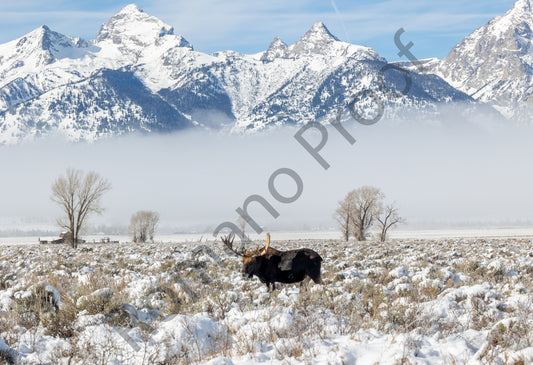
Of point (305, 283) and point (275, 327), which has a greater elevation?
point (275, 327)

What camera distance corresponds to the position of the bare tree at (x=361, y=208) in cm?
6312

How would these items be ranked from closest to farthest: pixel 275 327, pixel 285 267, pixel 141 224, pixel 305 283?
pixel 275 327 < pixel 285 267 < pixel 305 283 < pixel 141 224

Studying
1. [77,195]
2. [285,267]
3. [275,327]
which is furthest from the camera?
[77,195]

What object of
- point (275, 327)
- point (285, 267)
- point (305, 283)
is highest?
point (285, 267)

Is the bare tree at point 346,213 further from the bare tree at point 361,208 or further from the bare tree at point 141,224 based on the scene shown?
the bare tree at point 141,224

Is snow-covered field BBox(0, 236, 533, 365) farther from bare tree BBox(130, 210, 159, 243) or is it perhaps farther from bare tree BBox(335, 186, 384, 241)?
bare tree BBox(130, 210, 159, 243)

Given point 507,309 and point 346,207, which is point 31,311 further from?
point 346,207

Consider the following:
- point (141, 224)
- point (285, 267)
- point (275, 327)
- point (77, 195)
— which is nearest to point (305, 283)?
point (285, 267)

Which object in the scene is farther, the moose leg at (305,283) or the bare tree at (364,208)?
the bare tree at (364,208)

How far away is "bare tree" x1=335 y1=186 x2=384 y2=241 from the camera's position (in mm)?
63125

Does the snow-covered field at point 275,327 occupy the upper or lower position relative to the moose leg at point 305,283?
upper

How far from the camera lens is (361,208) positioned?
210ft

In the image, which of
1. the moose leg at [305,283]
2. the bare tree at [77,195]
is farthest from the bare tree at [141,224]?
the moose leg at [305,283]

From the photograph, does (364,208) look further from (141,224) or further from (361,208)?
(141,224)
